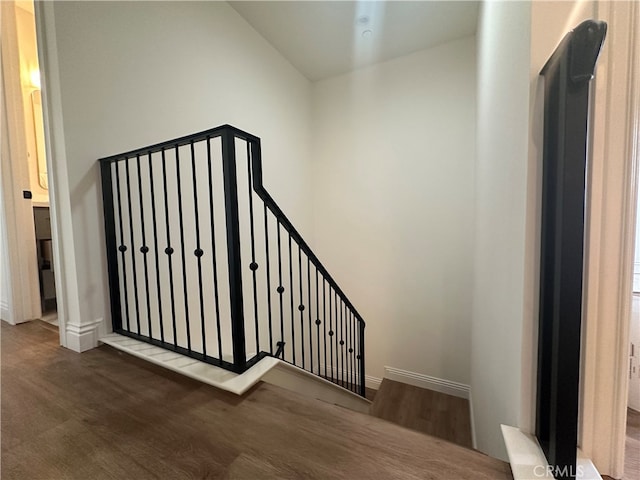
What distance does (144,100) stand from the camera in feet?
5.59

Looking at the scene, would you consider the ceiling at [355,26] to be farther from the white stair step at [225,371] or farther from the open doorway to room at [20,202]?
the white stair step at [225,371]

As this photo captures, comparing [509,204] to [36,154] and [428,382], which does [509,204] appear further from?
[36,154]

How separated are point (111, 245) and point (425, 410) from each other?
3.21 meters

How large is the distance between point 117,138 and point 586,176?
7.17 feet

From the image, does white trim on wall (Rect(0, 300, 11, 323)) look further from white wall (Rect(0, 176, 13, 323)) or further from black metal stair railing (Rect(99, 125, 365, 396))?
black metal stair railing (Rect(99, 125, 365, 396))

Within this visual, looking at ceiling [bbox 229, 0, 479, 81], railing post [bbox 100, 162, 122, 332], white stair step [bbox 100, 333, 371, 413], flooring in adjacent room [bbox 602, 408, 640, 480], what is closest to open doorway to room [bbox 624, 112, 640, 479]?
flooring in adjacent room [bbox 602, 408, 640, 480]

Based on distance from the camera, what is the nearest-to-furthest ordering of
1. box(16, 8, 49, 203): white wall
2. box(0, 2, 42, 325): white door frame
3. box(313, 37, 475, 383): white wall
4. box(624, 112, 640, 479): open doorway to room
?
box(624, 112, 640, 479): open doorway to room, box(0, 2, 42, 325): white door frame, box(16, 8, 49, 203): white wall, box(313, 37, 475, 383): white wall

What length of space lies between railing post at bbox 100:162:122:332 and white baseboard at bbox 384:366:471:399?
2.93 meters

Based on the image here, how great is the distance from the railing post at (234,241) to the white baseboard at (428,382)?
2.64 m

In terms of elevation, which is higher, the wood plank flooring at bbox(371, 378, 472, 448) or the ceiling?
the ceiling

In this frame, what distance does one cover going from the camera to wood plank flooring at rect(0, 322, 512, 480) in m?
0.73

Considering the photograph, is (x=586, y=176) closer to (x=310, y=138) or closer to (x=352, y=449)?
(x=352, y=449)

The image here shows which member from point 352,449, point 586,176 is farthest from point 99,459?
point 586,176

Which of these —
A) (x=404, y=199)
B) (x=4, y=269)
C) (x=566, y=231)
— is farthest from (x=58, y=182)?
(x=404, y=199)
